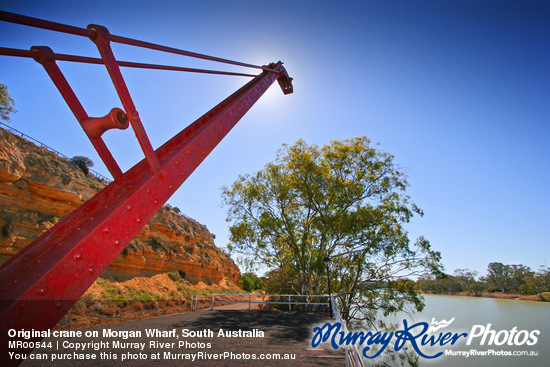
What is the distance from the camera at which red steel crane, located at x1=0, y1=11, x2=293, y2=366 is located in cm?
107

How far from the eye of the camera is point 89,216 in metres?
1.56

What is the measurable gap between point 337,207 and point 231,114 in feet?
50.7

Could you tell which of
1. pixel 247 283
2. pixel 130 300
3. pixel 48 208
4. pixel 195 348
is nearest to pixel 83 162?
pixel 48 208

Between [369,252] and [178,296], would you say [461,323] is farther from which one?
[178,296]

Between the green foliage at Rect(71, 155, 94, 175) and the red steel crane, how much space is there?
26.2 meters

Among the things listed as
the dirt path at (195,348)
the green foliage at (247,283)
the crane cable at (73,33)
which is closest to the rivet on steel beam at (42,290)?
the crane cable at (73,33)

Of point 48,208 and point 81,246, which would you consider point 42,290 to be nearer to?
point 81,246

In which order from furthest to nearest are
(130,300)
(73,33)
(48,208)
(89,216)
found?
(48,208) → (130,300) → (73,33) → (89,216)

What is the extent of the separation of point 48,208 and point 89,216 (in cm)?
1984

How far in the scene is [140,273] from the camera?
69.7 feet

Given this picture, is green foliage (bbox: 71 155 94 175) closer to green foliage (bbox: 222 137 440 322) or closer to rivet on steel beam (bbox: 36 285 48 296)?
green foliage (bbox: 222 137 440 322)

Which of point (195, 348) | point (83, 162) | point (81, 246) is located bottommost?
point (195, 348)

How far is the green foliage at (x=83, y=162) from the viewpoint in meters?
23.0

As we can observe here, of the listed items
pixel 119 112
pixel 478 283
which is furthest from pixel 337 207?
pixel 478 283
